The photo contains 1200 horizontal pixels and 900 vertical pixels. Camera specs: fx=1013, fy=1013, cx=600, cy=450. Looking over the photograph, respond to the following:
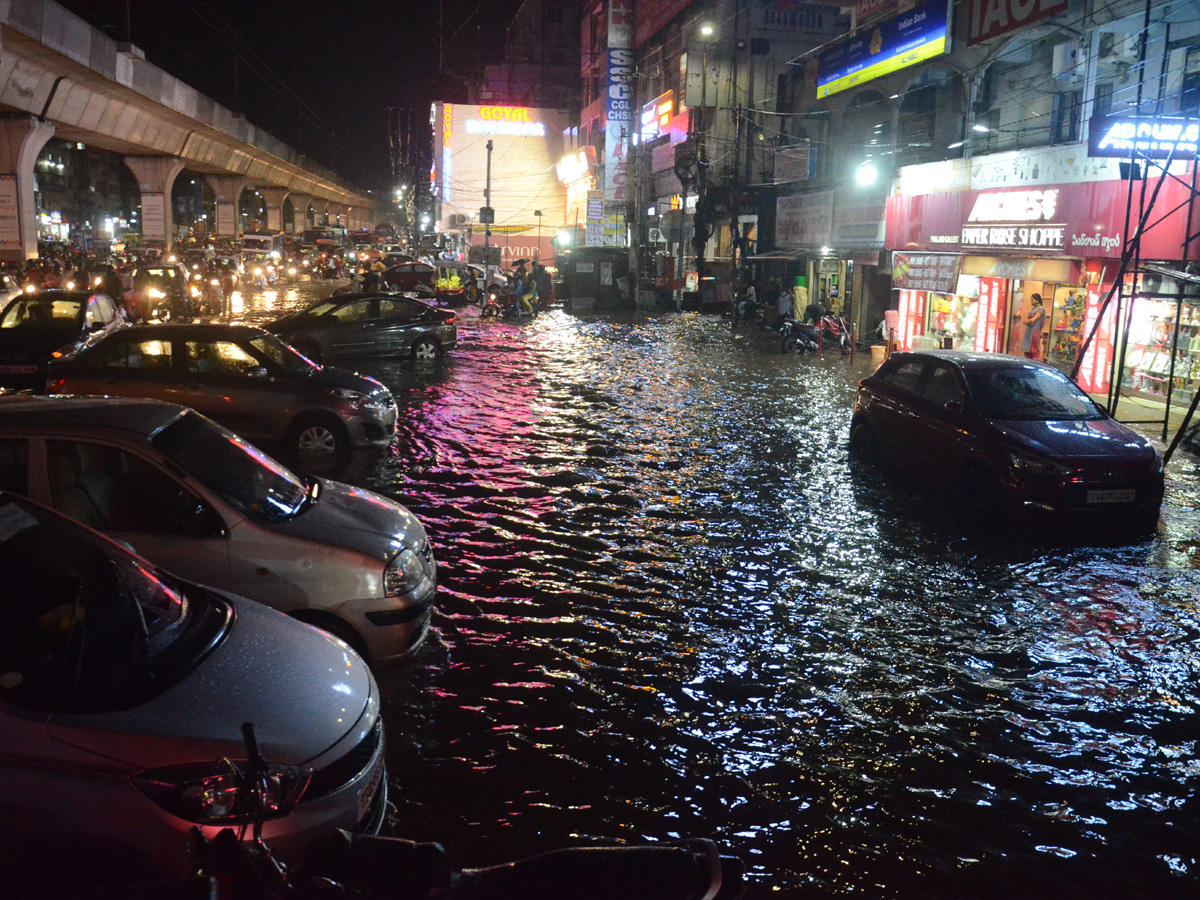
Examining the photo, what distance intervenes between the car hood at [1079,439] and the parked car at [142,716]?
7735mm

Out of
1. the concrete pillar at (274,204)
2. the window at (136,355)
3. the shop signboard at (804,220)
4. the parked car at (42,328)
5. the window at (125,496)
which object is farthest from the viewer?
the concrete pillar at (274,204)

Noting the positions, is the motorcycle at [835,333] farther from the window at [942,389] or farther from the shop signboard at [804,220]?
the window at [942,389]

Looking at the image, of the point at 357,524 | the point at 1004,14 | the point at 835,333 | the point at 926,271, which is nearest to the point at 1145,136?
the point at 1004,14

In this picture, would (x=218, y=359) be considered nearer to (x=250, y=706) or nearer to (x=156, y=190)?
(x=250, y=706)

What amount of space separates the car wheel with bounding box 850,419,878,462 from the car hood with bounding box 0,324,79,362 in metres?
12.1

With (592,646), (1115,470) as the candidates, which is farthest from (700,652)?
(1115,470)

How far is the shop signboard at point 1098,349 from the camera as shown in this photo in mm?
18094

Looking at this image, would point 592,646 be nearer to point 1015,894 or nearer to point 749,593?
point 749,593

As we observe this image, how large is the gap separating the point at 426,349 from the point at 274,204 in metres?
75.2

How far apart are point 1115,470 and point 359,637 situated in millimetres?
7315

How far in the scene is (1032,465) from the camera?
966 centimetres

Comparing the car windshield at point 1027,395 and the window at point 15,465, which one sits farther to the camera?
the car windshield at point 1027,395

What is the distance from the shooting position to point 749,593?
8.10 meters

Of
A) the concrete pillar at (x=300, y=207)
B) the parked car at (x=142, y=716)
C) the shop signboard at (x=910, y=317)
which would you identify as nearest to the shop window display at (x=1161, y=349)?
the shop signboard at (x=910, y=317)
